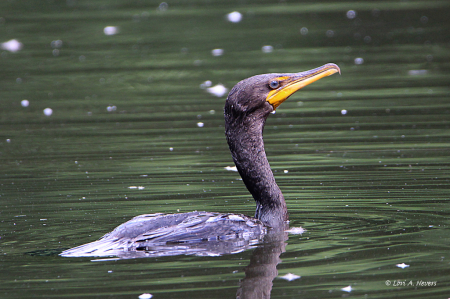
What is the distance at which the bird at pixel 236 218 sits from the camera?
584 cm

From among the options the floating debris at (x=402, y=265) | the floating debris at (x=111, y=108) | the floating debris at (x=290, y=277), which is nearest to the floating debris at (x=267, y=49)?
the floating debris at (x=111, y=108)

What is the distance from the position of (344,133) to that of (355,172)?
2162mm

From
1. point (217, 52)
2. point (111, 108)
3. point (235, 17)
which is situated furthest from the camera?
point (235, 17)

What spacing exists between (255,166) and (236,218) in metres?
0.70

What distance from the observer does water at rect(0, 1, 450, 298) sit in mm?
5391

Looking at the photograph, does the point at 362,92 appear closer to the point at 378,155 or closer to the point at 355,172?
the point at 378,155

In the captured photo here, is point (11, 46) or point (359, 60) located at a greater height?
point (11, 46)

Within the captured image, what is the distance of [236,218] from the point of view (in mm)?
6152

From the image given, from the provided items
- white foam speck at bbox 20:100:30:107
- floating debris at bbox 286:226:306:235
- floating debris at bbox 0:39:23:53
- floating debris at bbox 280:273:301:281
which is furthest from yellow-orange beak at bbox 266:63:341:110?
floating debris at bbox 0:39:23:53

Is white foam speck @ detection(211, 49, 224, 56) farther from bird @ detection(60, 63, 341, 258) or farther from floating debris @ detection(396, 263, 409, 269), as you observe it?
floating debris @ detection(396, 263, 409, 269)

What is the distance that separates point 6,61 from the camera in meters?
17.8

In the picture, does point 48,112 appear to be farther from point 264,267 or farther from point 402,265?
point 402,265

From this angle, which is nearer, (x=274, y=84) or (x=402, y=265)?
(x=402, y=265)

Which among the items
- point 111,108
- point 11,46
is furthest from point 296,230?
point 11,46
